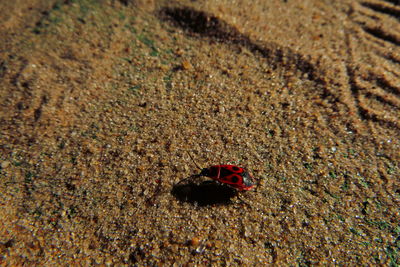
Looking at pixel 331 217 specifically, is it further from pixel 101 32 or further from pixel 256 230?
pixel 101 32

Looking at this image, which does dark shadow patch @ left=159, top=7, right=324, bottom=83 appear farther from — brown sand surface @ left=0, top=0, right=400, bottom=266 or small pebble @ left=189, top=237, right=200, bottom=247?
small pebble @ left=189, top=237, right=200, bottom=247

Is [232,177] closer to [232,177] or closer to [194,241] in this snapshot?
[232,177]

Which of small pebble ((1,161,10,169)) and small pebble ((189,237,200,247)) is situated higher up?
small pebble ((189,237,200,247))

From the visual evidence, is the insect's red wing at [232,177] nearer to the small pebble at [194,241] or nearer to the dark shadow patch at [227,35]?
the small pebble at [194,241]

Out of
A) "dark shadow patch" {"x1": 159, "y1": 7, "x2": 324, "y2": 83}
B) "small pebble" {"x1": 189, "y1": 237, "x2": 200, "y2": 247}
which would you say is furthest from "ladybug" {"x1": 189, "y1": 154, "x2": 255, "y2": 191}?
"dark shadow patch" {"x1": 159, "y1": 7, "x2": 324, "y2": 83}

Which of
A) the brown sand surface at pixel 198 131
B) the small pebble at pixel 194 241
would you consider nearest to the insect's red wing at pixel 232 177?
the brown sand surface at pixel 198 131

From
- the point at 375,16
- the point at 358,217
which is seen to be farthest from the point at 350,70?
the point at 358,217
